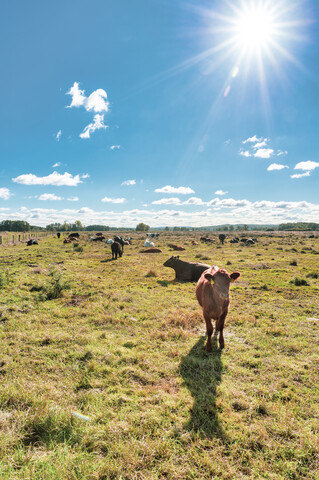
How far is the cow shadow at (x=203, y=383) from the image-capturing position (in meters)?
3.61

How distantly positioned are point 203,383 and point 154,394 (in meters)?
1.17

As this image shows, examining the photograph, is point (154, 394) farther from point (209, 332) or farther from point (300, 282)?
point (300, 282)

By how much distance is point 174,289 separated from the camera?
12133mm

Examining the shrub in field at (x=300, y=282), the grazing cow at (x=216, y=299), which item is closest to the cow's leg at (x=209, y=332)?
the grazing cow at (x=216, y=299)

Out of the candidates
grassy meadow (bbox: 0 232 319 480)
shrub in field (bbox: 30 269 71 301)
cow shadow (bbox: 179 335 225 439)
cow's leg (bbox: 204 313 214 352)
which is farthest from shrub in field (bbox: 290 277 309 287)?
shrub in field (bbox: 30 269 71 301)

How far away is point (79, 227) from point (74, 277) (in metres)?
183

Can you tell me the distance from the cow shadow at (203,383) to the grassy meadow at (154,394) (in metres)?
0.02

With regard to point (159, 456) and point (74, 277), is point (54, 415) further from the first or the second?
point (74, 277)

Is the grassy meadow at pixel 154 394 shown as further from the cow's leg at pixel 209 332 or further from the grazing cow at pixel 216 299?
the grazing cow at pixel 216 299

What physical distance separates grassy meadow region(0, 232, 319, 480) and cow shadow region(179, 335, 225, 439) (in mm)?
24

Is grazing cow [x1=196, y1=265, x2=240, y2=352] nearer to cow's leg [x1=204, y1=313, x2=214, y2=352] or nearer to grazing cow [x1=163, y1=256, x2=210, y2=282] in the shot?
cow's leg [x1=204, y1=313, x2=214, y2=352]

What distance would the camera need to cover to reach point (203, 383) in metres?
4.64

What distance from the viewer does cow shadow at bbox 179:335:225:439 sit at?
142 inches

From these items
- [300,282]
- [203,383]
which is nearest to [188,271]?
[300,282]
